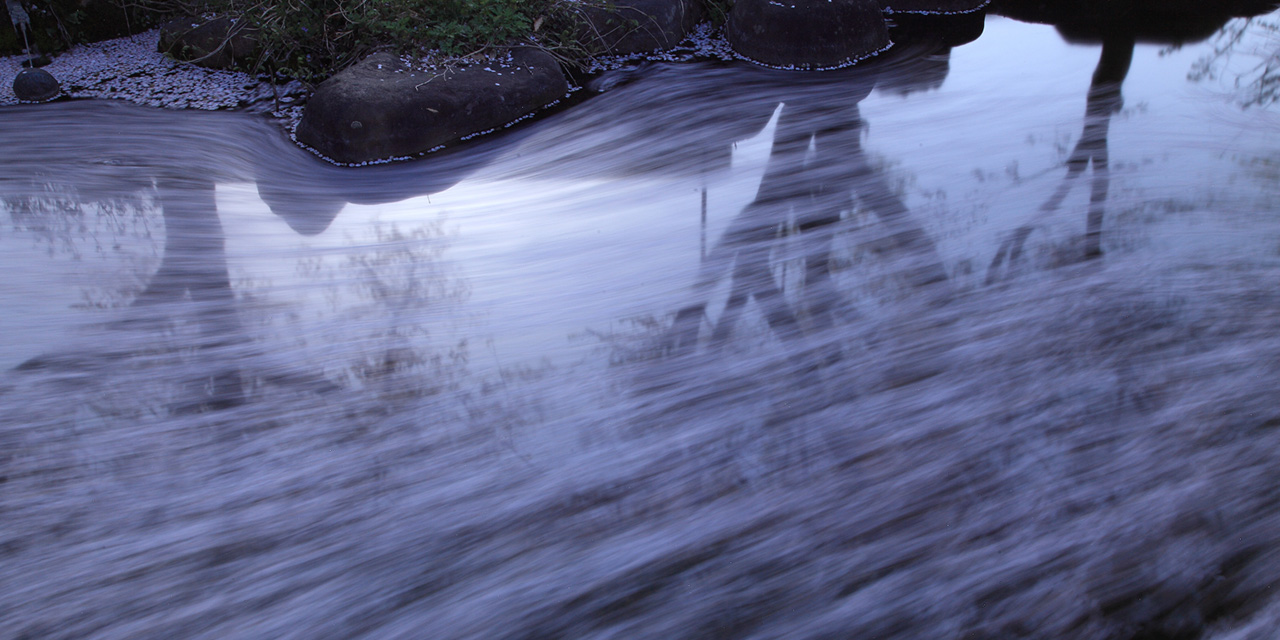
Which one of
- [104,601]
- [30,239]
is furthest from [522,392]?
[30,239]

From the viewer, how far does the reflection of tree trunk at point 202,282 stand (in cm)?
287

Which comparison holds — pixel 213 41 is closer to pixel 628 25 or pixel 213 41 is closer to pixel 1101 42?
pixel 628 25

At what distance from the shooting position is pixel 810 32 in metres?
5.98

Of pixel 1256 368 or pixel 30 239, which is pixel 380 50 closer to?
pixel 30 239

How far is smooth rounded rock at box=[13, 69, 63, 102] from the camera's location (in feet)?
17.5

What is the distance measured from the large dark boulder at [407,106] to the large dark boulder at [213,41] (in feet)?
4.81

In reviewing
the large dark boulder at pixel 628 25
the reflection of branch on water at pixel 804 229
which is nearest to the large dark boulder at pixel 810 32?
the large dark boulder at pixel 628 25

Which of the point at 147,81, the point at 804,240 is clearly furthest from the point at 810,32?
the point at 147,81

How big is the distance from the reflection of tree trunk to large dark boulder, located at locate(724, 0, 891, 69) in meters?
4.06

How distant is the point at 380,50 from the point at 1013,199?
414 cm

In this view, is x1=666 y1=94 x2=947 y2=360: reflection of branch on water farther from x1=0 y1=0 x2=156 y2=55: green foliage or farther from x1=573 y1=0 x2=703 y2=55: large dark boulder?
x1=0 y1=0 x2=156 y2=55: green foliage

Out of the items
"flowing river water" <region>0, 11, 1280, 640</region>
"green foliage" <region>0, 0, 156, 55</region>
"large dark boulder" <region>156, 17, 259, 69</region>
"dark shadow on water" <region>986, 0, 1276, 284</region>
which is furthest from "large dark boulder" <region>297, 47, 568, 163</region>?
"dark shadow on water" <region>986, 0, 1276, 284</region>

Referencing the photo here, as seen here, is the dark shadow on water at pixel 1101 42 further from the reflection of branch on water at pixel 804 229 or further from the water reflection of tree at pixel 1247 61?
the reflection of branch on water at pixel 804 229

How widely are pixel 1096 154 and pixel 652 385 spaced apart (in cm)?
321
